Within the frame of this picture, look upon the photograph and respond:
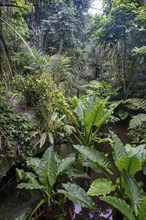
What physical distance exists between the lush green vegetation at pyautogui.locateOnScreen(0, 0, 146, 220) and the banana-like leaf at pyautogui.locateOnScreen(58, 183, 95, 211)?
10 millimetres

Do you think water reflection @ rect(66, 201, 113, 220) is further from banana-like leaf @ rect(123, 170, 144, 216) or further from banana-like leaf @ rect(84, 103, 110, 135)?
banana-like leaf @ rect(84, 103, 110, 135)

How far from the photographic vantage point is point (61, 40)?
6.26 metres

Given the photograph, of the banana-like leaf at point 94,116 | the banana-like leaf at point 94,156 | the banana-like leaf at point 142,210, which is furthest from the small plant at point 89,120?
the banana-like leaf at point 142,210

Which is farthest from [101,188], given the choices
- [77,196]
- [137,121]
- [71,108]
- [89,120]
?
[137,121]

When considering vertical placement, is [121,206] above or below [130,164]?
below

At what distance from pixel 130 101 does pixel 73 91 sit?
1466 millimetres

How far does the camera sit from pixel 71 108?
426 cm

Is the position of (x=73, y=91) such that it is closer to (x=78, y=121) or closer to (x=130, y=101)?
(x=130, y=101)

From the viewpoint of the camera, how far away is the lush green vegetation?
7.35 feet

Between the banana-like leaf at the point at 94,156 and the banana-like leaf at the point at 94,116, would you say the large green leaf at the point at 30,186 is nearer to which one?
the banana-like leaf at the point at 94,156

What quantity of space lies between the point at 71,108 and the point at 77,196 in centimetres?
231

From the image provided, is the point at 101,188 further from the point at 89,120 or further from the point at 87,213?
the point at 89,120

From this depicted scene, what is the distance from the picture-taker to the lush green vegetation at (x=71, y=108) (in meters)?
2.24

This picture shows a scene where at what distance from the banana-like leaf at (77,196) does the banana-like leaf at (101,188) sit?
0.07 m
